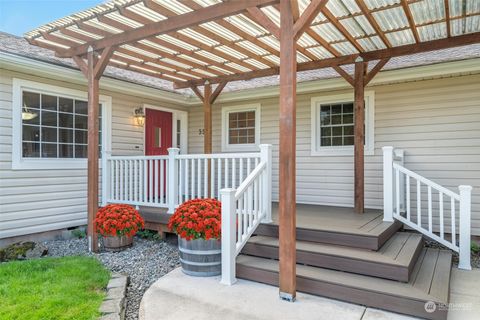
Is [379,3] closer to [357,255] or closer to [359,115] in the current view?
[359,115]

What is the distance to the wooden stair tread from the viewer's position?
3.29 meters

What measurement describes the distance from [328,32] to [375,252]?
2.78 metres

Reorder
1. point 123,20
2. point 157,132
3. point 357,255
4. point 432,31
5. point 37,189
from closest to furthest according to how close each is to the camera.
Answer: point 357,255 < point 123,20 < point 432,31 < point 37,189 < point 157,132

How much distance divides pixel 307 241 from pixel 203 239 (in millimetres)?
1283

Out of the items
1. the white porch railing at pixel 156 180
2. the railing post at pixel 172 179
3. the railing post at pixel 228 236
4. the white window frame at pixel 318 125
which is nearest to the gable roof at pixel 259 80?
the white window frame at pixel 318 125

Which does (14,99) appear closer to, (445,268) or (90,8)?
(90,8)

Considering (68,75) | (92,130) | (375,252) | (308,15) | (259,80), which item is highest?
(259,80)

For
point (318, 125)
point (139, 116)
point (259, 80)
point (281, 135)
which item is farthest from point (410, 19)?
point (139, 116)

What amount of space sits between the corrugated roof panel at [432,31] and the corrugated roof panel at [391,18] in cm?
32

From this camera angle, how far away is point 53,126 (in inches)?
220

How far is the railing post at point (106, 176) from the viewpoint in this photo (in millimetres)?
6062

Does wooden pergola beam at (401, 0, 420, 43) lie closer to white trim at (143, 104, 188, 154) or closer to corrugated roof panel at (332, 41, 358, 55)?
corrugated roof panel at (332, 41, 358, 55)

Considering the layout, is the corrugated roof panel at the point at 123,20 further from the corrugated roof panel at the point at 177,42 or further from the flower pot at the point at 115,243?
the flower pot at the point at 115,243

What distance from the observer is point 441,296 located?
283 centimetres
